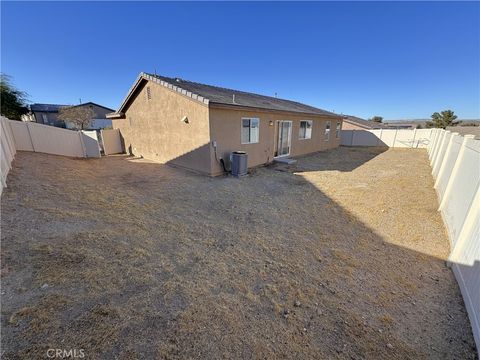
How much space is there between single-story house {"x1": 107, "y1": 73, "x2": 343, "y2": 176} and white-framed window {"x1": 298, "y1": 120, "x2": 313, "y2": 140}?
7cm

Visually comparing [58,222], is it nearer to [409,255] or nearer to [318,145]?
[409,255]

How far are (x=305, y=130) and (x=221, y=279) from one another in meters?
12.8

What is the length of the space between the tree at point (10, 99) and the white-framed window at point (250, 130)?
882 inches

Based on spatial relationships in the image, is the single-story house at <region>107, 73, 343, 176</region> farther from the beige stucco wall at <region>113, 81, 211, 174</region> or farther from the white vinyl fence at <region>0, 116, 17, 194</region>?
the white vinyl fence at <region>0, 116, 17, 194</region>

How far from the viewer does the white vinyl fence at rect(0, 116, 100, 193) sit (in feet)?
26.6

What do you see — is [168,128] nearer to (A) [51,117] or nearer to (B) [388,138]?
(B) [388,138]

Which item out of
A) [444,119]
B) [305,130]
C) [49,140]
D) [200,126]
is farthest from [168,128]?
[444,119]

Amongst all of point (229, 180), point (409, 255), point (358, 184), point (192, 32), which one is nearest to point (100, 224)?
point (229, 180)

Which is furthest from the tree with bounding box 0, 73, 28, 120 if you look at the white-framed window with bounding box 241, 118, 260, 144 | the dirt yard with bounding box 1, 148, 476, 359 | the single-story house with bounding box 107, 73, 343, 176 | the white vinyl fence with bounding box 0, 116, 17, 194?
the white-framed window with bounding box 241, 118, 260, 144

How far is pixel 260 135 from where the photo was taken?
10.0 meters

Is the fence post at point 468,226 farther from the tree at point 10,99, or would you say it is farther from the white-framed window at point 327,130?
the tree at point 10,99

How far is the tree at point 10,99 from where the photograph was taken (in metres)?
17.6

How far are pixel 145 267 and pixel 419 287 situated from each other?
12.5 ft

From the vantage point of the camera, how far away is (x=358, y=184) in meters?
7.39
